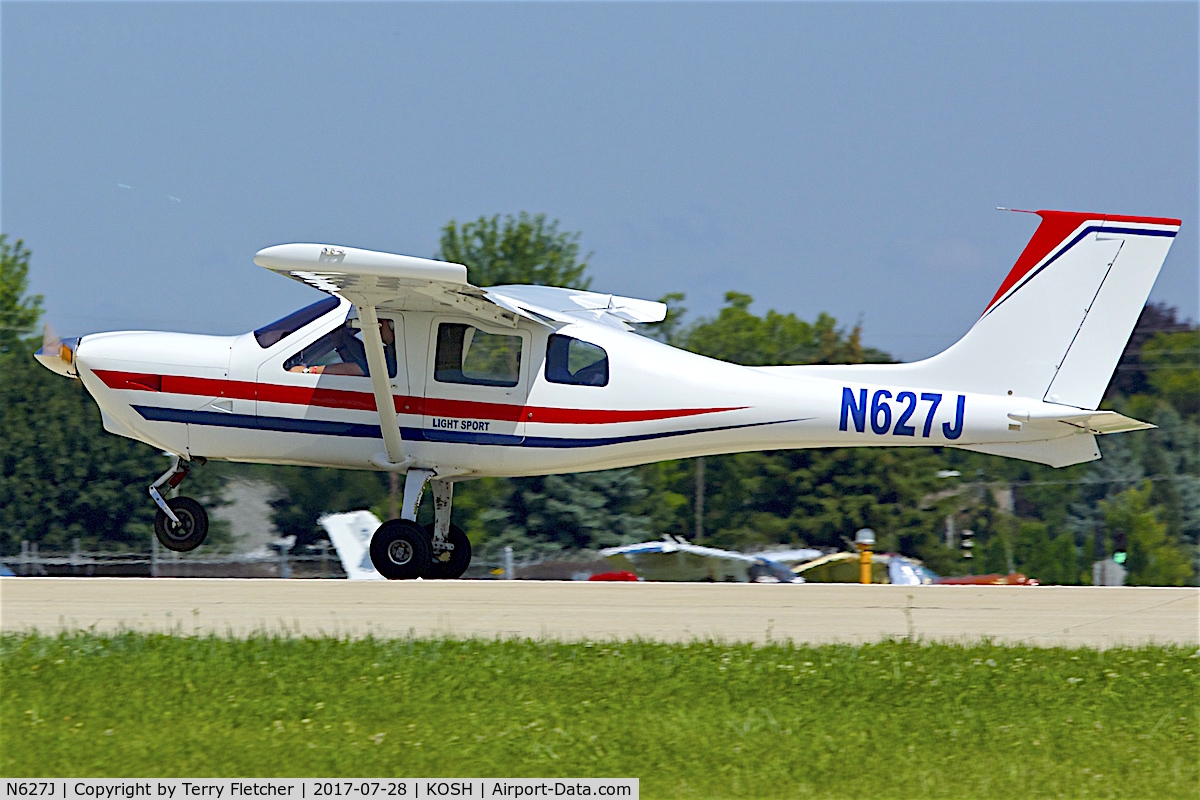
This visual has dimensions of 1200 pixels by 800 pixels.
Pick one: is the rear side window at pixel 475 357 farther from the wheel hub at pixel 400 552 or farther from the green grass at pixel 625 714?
the green grass at pixel 625 714

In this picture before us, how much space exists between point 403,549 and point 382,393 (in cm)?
151

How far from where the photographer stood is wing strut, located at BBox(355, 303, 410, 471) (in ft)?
42.5

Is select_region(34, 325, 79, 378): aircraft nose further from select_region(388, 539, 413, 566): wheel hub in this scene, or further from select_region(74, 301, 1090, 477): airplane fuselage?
select_region(388, 539, 413, 566): wheel hub

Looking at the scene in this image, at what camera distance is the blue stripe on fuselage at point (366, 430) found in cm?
1376

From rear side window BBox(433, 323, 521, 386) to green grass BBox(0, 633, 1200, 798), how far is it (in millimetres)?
4807

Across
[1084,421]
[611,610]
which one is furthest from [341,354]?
[1084,421]

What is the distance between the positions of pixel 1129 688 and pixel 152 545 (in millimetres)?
32401

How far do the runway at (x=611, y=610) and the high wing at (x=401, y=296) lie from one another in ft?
6.21

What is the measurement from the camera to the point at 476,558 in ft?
121

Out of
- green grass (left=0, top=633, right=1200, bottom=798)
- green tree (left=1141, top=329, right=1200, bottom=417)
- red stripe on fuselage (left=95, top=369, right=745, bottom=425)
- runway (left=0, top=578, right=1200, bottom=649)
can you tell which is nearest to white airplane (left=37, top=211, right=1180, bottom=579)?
red stripe on fuselage (left=95, top=369, right=745, bottom=425)

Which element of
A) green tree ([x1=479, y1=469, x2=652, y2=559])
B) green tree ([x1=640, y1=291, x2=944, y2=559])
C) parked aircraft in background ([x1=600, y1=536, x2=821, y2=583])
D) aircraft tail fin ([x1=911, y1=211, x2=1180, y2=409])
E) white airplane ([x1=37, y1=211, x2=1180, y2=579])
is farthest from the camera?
green tree ([x1=640, y1=291, x2=944, y2=559])

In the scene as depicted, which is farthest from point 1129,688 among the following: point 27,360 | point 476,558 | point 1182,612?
point 27,360

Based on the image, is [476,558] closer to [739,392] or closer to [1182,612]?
[739,392]
